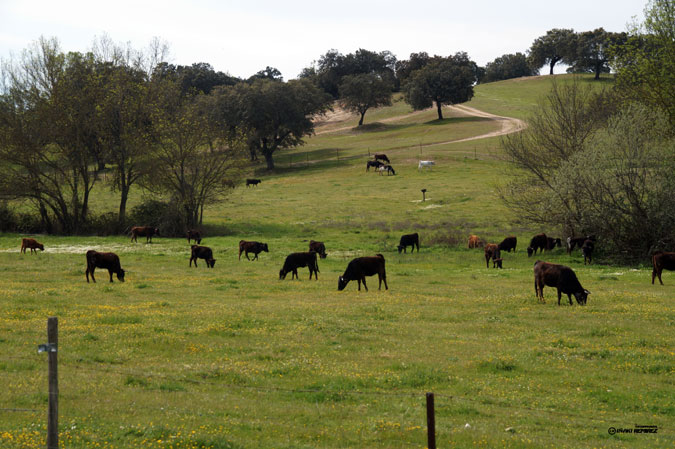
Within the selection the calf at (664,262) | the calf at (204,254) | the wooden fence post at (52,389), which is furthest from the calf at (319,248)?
the wooden fence post at (52,389)

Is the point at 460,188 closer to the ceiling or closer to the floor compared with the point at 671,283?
closer to the ceiling

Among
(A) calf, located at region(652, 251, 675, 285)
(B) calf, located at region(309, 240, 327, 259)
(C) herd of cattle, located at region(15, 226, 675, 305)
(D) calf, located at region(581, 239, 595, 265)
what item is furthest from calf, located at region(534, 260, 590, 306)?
(B) calf, located at region(309, 240, 327, 259)

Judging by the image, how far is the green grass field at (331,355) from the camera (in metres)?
10.7

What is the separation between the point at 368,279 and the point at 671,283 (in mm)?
14187

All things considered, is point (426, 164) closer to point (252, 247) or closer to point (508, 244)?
point (508, 244)

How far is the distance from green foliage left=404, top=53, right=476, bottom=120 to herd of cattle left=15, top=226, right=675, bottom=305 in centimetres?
8352

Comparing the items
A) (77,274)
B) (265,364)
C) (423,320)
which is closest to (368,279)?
(423,320)

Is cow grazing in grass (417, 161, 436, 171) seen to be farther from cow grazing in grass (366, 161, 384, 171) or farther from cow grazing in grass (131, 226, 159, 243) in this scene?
cow grazing in grass (131, 226, 159, 243)

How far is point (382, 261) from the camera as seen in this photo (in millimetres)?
27547

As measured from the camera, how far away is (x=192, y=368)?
574 inches

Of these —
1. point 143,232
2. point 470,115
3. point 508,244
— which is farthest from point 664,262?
point 470,115

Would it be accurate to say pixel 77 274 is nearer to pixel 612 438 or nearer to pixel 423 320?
pixel 423 320

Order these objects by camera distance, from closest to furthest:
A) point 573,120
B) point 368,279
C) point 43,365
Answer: point 43,365
point 368,279
point 573,120

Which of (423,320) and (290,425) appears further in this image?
(423,320)
